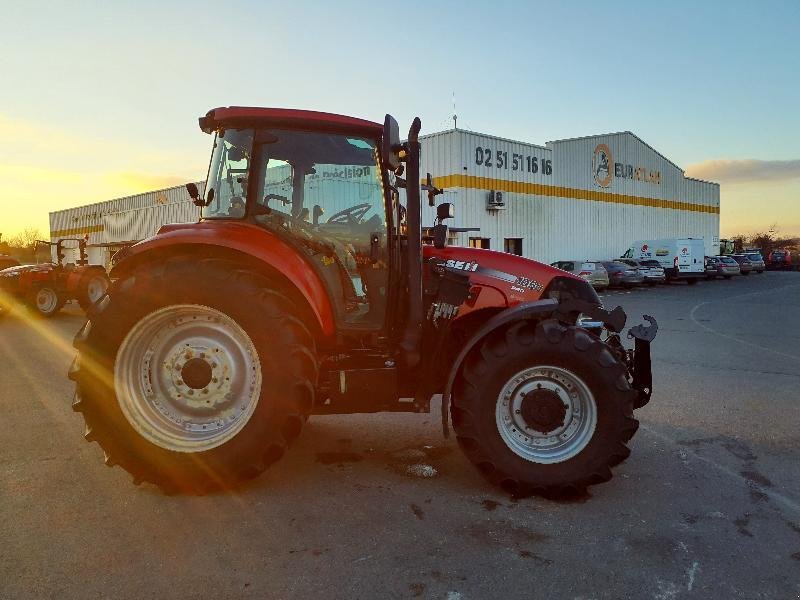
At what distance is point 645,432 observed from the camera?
5.12 meters

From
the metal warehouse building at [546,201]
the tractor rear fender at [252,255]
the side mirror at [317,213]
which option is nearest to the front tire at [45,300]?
the metal warehouse building at [546,201]

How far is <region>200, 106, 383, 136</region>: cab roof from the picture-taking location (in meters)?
3.94

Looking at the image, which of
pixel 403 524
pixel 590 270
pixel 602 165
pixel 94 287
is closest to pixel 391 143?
pixel 403 524

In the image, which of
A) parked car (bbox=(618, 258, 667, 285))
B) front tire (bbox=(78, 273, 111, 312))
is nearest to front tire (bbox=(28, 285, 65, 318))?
front tire (bbox=(78, 273, 111, 312))

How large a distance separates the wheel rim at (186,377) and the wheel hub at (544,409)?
5.78 feet

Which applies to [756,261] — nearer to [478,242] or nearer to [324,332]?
[478,242]

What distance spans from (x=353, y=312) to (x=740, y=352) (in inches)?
320

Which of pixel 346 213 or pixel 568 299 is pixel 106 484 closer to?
pixel 346 213

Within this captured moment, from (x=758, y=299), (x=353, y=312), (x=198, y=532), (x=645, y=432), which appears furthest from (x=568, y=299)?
(x=758, y=299)

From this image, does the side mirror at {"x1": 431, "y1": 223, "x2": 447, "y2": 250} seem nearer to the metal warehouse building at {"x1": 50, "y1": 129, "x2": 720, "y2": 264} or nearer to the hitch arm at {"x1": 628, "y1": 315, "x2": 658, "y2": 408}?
the hitch arm at {"x1": 628, "y1": 315, "x2": 658, "y2": 408}

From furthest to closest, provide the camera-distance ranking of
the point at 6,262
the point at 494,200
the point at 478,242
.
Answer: the point at 494,200
the point at 478,242
the point at 6,262

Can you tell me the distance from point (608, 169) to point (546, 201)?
740 centimetres

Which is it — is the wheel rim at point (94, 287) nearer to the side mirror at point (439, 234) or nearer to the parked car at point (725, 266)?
the side mirror at point (439, 234)

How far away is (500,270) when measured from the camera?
4156mm
